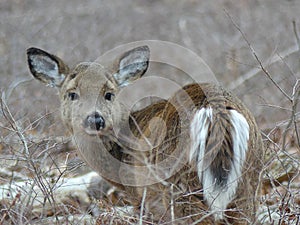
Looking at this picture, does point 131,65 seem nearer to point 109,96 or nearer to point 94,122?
point 109,96

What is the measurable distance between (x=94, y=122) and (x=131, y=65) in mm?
893

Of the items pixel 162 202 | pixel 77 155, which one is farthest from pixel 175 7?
pixel 162 202

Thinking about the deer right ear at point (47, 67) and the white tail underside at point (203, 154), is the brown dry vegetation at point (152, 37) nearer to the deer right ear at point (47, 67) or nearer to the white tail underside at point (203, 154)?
the deer right ear at point (47, 67)

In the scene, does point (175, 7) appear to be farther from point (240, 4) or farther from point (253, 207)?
point (253, 207)

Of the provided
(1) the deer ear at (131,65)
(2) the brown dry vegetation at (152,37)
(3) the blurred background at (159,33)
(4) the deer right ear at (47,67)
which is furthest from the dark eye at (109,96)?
(3) the blurred background at (159,33)

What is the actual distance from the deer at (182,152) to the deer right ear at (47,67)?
0.42m

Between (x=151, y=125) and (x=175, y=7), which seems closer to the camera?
(x=151, y=125)

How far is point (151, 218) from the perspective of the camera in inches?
203

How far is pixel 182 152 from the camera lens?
4867mm

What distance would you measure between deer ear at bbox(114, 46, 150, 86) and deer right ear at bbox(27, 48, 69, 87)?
0.50m

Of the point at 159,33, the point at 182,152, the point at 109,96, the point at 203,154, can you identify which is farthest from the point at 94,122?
the point at 159,33

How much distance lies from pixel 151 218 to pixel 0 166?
5.14 feet

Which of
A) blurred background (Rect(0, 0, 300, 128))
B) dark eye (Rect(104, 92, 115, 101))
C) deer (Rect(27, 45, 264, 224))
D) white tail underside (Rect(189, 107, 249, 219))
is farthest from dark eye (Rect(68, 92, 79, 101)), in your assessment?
blurred background (Rect(0, 0, 300, 128))

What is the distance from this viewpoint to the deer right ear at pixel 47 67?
6473 mm
